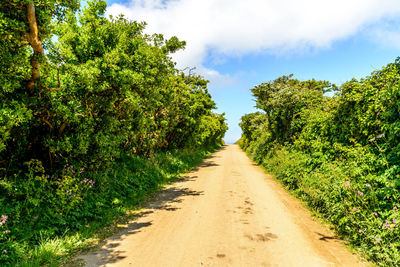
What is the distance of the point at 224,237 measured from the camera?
5.36m

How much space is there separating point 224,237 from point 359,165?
4637 mm

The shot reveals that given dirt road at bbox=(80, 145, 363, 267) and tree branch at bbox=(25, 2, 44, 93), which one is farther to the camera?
tree branch at bbox=(25, 2, 44, 93)

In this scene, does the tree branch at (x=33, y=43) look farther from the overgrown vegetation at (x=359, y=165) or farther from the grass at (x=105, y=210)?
the overgrown vegetation at (x=359, y=165)

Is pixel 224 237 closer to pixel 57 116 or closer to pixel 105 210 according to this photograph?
pixel 105 210

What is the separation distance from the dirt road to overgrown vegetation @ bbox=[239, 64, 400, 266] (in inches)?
24.6

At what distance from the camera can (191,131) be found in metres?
19.8

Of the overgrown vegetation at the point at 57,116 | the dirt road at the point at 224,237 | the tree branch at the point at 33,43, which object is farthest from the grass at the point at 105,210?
the tree branch at the point at 33,43

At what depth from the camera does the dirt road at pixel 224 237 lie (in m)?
4.40

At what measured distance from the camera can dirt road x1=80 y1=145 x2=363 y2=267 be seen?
4.40m

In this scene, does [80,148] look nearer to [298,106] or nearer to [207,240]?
[207,240]

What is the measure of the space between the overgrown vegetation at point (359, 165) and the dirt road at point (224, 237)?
2.05ft

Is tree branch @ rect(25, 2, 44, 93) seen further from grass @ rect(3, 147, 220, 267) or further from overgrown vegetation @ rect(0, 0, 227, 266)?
grass @ rect(3, 147, 220, 267)

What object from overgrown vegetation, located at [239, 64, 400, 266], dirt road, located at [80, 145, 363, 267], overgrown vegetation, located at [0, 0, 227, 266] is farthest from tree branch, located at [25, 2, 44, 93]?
overgrown vegetation, located at [239, 64, 400, 266]

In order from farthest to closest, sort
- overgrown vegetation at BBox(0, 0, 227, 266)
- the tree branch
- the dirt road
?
the tree branch, overgrown vegetation at BBox(0, 0, 227, 266), the dirt road
